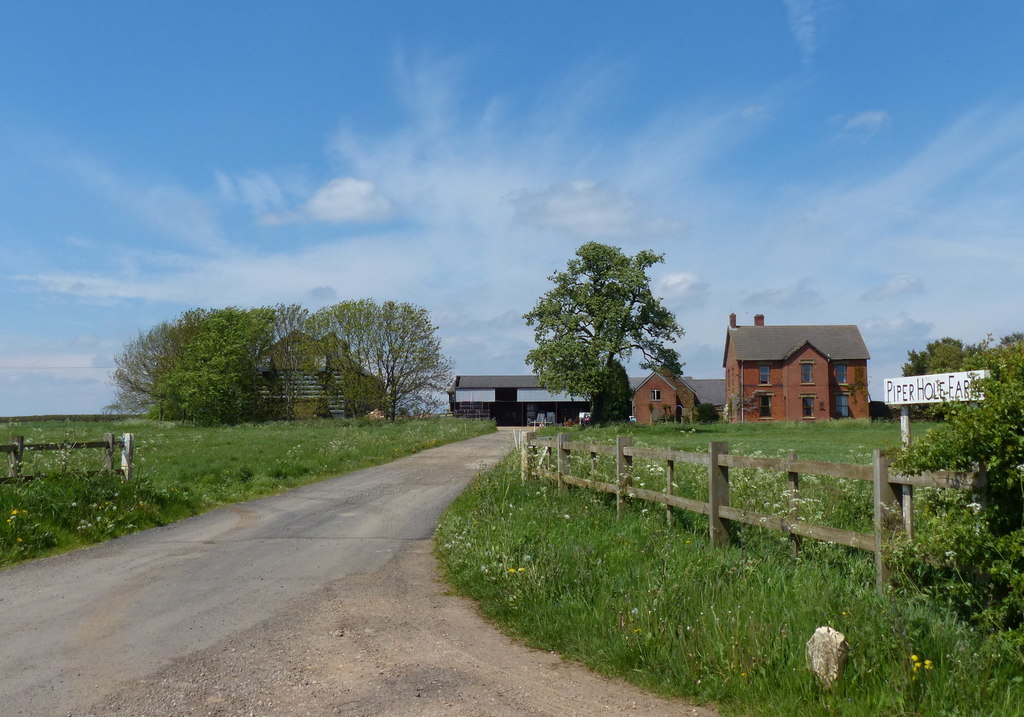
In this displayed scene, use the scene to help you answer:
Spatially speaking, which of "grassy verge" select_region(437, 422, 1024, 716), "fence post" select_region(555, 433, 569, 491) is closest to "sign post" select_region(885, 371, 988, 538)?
"grassy verge" select_region(437, 422, 1024, 716)

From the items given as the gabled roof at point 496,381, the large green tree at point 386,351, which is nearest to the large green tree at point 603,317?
the large green tree at point 386,351

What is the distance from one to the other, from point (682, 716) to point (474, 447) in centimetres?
2988

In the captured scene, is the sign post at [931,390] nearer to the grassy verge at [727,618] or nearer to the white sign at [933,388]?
the white sign at [933,388]

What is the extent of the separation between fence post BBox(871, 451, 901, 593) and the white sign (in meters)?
0.52

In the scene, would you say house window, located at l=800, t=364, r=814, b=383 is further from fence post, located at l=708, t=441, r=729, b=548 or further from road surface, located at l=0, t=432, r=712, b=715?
fence post, located at l=708, t=441, r=729, b=548

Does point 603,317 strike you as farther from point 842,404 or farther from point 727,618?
point 727,618

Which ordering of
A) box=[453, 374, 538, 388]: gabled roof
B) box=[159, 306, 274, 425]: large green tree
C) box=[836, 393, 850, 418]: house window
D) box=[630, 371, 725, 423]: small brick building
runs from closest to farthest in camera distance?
1. box=[159, 306, 274, 425]: large green tree
2. box=[836, 393, 850, 418]: house window
3. box=[630, 371, 725, 423]: small brick building
4. box=[453, 374, 538, 388]: gabled roof

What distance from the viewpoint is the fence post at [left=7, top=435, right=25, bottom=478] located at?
45.5 feet

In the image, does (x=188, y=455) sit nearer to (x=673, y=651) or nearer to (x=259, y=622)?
(x=259, y=622)

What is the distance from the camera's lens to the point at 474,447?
115ft

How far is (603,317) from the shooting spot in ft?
180

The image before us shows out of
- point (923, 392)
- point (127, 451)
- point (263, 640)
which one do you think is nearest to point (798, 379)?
point (127, 451)

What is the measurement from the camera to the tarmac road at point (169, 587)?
20.8ft

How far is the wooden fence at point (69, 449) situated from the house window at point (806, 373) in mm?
65342
